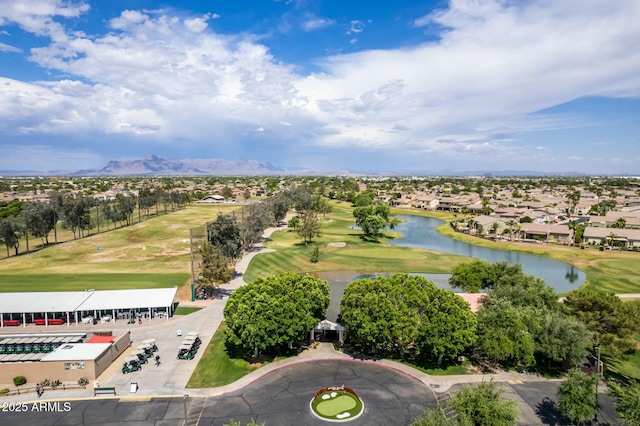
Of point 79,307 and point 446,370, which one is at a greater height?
point 79,307

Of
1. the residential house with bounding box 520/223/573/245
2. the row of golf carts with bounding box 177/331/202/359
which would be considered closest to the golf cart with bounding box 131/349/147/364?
the row of golf carts with bounding box 177/331/202/359

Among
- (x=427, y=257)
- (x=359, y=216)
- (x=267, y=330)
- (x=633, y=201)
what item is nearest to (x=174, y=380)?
(x=267, y=330)

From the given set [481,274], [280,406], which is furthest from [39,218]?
[481,274]

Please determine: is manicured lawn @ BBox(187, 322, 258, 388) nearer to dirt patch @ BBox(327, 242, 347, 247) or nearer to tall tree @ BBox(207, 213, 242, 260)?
tall tree @ BBox(207, 213, 242, 260)

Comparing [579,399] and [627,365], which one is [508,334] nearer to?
[579,399]

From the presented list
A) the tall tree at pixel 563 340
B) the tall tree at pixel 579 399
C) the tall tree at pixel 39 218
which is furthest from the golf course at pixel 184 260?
the tall tree at pixel 579 399

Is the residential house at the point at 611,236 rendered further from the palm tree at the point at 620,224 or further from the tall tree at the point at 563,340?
the tall tree at the point at 563,340
